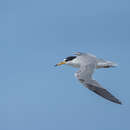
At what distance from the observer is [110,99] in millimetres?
21672

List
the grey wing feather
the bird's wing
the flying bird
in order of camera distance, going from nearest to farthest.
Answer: the grey wing feather
the bird's wing
the flying bird

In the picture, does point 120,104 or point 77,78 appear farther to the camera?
point 77,78

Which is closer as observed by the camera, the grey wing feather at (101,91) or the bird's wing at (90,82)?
the grey wing feather at (101,91)

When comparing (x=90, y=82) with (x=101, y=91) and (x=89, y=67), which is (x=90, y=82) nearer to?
(x=101, y=91)

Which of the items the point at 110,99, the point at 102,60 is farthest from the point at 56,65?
the point at 110,99

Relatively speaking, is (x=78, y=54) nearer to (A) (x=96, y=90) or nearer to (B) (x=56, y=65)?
(B) (x=56, y=65)

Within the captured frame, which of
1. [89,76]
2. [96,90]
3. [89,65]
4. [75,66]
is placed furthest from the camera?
[75,66]

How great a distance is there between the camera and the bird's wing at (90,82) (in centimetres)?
2201

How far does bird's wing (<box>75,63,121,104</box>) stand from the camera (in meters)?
22.0

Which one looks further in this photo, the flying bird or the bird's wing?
the flying bird

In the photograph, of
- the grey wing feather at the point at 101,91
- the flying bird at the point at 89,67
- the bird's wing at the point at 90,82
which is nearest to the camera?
the grey wing feather at the point at 101,91

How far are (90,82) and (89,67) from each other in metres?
2.62

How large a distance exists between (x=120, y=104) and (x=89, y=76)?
3986 mm

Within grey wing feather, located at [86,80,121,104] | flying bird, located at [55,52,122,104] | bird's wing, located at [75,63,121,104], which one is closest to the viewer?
grey wing feather, located at [86,80,121,104]
